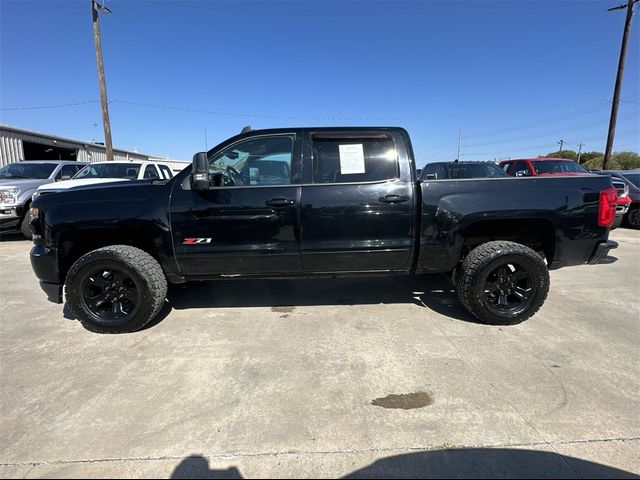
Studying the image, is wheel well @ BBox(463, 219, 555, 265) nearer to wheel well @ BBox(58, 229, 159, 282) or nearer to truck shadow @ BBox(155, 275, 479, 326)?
truck shadow @ BBox(155, 275, 479, 326)

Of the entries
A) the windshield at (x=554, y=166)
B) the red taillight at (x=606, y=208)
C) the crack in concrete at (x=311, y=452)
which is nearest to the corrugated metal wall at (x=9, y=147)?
the crack in concrete at (x=311, y=452)

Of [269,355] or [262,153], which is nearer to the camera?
[269,355]

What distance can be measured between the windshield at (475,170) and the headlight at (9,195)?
10.5 m

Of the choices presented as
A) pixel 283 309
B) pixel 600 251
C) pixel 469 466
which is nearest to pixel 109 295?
pixel 283 309

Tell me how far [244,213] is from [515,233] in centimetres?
278

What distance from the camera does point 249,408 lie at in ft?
8.15

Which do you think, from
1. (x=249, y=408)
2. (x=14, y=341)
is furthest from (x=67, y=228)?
(x=249, y=408)

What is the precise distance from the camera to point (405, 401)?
8.42 feet

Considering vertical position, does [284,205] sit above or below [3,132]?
below

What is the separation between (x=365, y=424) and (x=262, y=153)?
8.62 feet

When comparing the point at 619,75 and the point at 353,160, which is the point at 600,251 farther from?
the point at 619,75

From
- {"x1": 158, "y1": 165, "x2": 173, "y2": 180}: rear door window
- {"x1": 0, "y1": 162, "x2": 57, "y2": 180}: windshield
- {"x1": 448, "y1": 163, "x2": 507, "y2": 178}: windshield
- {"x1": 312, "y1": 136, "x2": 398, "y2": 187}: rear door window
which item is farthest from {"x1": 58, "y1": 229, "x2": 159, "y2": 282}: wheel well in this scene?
{"x1": 448, "y1": 163, "x2": 507, "y2": 178}: windshield

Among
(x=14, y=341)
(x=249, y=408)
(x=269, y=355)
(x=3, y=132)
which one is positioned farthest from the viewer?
(x=3, y=132)

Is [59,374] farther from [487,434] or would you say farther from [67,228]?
[487,434]
